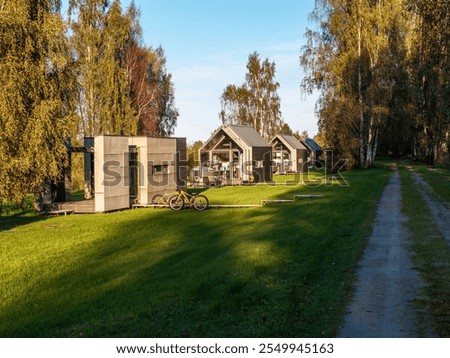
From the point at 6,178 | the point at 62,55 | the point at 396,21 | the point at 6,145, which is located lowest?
the point at 6,178

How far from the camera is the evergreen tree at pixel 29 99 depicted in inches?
648

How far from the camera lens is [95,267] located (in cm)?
959

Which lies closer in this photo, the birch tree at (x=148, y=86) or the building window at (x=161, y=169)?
the building window at (x=161, y=169)

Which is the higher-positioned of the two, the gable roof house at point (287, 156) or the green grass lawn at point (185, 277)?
the gable roof house at point (287, 156)

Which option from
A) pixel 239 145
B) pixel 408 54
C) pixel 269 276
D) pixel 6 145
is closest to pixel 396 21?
pixel 408 54

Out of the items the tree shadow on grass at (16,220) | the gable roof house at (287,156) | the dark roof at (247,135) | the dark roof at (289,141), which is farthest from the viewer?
the dark roof at (289,141)

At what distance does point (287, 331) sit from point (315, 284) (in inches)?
83.8

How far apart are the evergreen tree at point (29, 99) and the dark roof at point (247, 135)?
1802 centimetres

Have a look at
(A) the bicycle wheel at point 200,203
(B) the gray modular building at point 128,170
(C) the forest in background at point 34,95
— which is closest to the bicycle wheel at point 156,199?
(B) the gray modular building at point 128,170

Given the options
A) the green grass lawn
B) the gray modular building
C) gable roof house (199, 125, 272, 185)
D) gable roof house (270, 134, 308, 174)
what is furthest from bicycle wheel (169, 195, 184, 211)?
gable roof house (270, 134, 308, 174)

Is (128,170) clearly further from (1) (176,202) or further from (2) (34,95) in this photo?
Answer: (2) (34,95)

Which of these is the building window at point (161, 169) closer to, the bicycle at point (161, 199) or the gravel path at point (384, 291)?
the bicycle at point (161, 199)

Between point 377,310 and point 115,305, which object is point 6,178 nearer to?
Result: point 115,305

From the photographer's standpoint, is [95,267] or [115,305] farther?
[95,267]
